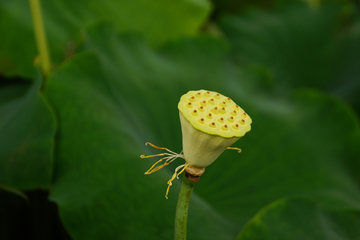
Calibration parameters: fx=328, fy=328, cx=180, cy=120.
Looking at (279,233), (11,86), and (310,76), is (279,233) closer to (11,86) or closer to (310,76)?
(11,86)

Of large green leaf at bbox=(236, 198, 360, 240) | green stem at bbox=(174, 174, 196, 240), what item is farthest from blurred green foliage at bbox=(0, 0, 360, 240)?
green stem at bbox=(174, 174, 196, 240)

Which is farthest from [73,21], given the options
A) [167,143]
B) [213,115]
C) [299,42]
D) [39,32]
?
[299,42]

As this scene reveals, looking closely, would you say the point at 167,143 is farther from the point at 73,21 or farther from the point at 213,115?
the point at 73,21

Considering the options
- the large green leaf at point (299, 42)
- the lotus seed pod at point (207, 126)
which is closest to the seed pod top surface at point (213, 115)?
the lotus seed pod at point (207, 126)

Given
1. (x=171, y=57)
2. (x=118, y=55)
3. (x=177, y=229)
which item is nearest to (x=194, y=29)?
(x=171, y=57)

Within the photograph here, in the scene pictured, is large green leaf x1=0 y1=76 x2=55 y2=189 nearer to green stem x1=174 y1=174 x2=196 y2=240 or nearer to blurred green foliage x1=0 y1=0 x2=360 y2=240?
blurred green foliage x1=0 y1=0 x2=360 y2=240

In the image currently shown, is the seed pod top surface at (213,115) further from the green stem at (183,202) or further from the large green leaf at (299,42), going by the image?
the large green leaf at (299,42)
